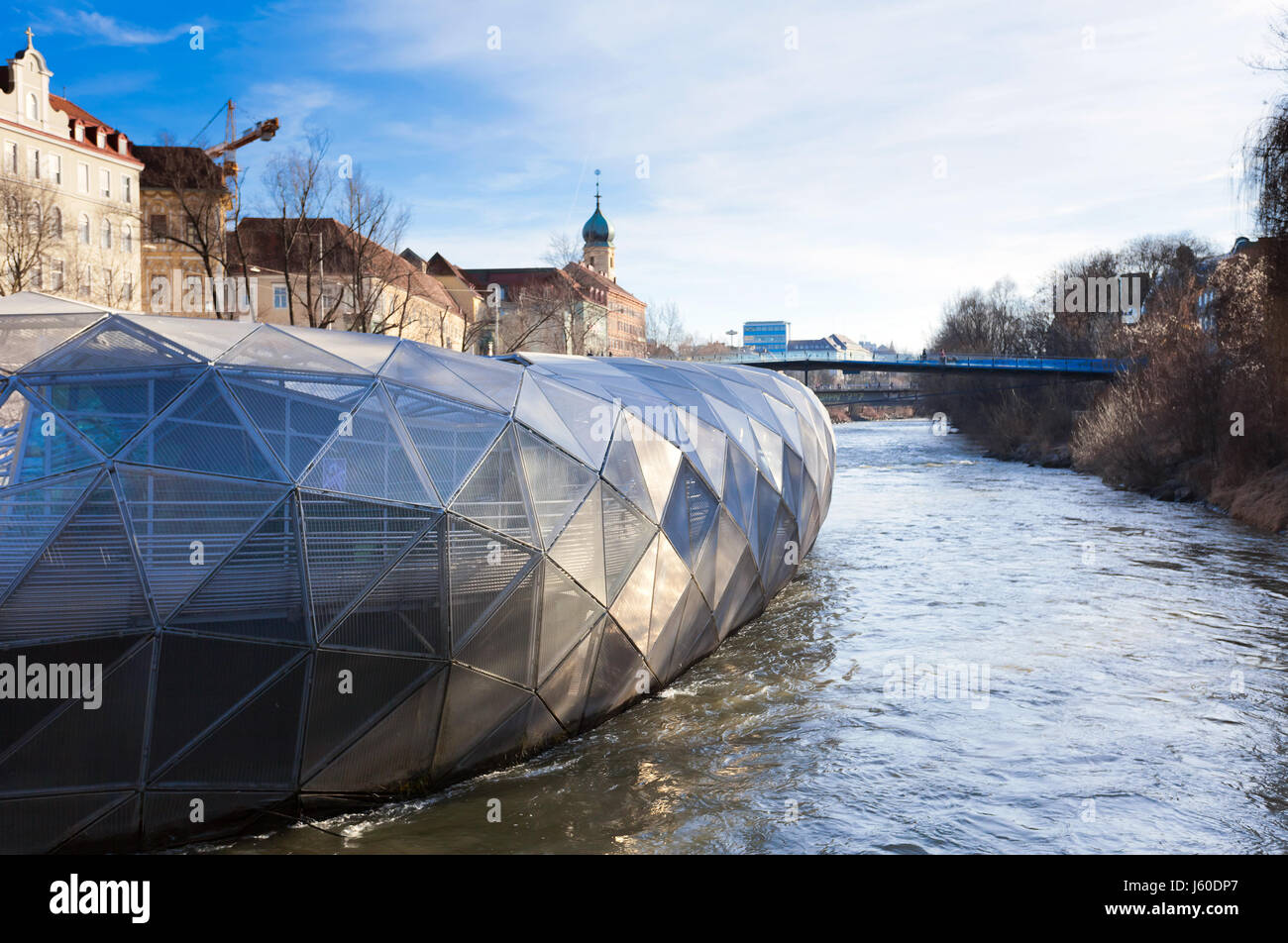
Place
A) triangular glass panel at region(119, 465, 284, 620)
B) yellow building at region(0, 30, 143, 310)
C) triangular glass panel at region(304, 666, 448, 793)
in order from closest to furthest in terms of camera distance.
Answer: triangular glass panel at region(119, 465, 284, 620) → triangular glass panel at region(304, 666, 448, 793) → yellow building at region(0, 30, 143, 310)

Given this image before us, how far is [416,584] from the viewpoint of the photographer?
809 centimetres

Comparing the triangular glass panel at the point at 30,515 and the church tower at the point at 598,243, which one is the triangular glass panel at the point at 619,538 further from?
the church tower at the point at 598,243

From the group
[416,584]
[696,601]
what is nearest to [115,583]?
[416,584]

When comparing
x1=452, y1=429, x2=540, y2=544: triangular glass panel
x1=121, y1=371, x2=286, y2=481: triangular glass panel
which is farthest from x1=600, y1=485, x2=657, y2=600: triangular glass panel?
x1=121, y1=371, x2=286, y2=481: triangular glass panel

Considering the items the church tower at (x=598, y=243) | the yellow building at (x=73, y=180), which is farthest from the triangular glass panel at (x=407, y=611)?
the church tower at (x=598, y=243)

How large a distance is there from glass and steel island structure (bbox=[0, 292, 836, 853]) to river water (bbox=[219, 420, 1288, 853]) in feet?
2.62

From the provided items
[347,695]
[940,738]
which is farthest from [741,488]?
[347,695]

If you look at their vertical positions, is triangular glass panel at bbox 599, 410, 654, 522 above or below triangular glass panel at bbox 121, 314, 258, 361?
below

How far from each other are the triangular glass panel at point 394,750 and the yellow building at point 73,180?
44768 mm

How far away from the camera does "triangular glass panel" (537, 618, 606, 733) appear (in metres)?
9.56

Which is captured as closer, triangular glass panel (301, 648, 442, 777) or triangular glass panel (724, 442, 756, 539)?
triangular glass panel (301, 648, 442, 777)

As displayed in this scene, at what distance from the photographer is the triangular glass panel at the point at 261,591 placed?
23.2 ft

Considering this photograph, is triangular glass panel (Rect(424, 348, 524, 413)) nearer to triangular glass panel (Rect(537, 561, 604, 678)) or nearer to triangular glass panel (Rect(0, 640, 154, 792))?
triangular glass panel (Rect(537, 561, 604, 678))
